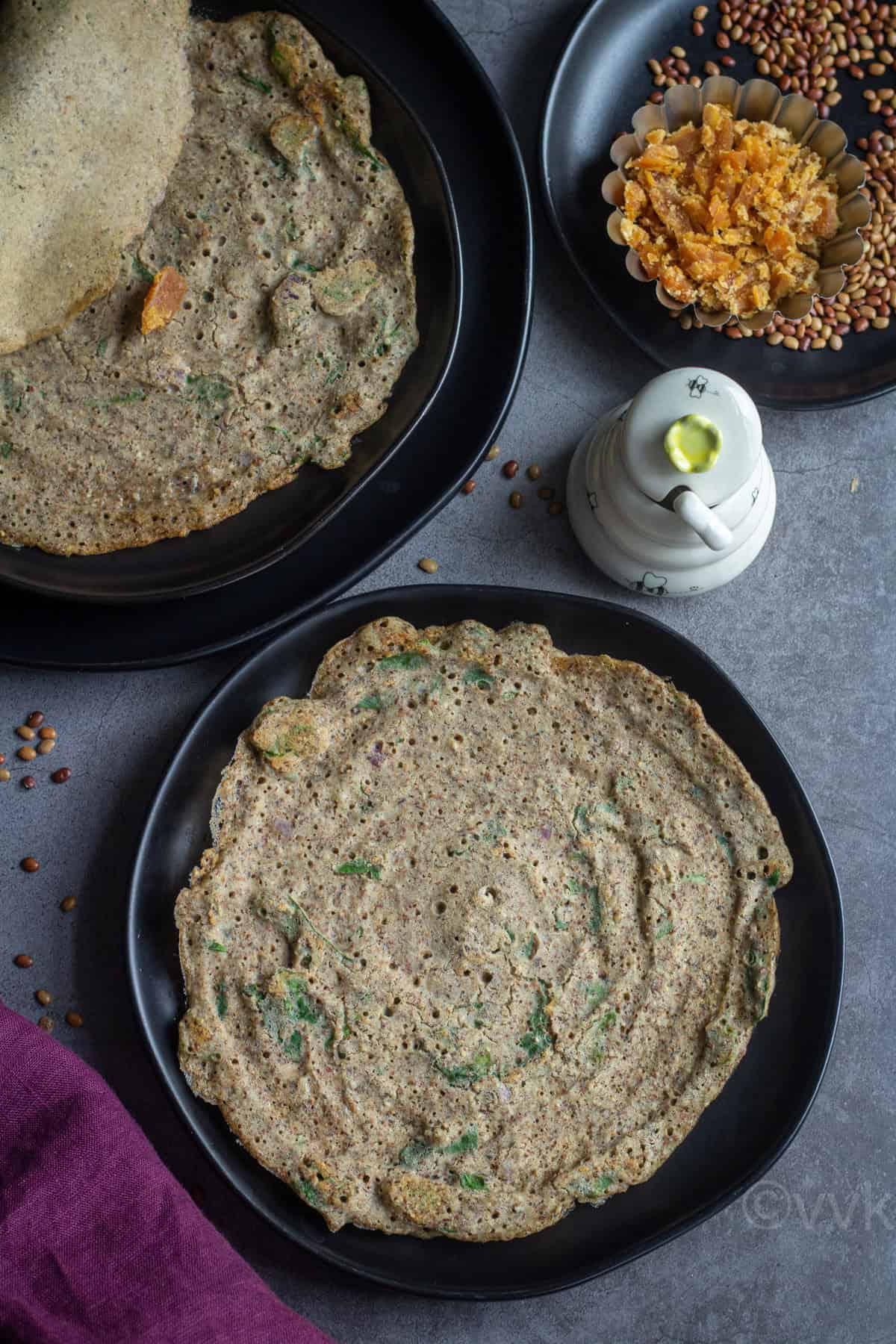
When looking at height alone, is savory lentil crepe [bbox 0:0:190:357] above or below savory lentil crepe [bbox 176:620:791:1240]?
above

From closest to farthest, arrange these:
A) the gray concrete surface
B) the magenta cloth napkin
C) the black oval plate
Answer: the magenta cloth napkin
the black oval plate
the gray concrete surface

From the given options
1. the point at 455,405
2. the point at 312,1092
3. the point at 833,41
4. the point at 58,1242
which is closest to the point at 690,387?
the point at 455,405

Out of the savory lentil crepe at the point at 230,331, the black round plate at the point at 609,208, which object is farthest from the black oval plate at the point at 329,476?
the black round plate at the point at 609,208

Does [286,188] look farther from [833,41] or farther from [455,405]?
[833,41]

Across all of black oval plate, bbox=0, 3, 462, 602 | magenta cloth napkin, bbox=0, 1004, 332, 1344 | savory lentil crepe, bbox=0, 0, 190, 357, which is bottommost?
magenta cloth napkin, bbox=0, 1004, 332, 1344

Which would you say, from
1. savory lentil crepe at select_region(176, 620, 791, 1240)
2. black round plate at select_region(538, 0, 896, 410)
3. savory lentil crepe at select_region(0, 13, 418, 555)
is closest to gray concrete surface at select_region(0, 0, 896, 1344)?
black round plate at select_region(538, 0, 896, 410)

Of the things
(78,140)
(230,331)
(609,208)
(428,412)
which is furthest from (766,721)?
(78,140)

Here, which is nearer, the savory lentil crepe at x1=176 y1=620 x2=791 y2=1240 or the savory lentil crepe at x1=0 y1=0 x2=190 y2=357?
the savory lentil crepe at x1=0 y1=0 x2=190 y2=357

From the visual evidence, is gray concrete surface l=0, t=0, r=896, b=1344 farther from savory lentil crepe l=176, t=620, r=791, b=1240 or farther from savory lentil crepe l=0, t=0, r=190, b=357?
savory lentil crepe l=0, t=0, r=190, b=357
